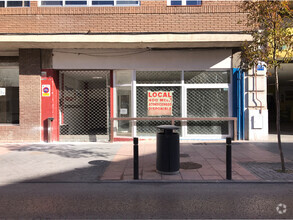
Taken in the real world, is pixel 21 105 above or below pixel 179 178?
above

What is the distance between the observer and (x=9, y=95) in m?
10.9

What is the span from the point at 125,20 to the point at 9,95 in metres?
6.02

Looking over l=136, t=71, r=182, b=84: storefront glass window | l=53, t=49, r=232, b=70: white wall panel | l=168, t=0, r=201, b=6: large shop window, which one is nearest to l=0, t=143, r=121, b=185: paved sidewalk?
l=136, t=71, r=182, b=84: storefront glass window

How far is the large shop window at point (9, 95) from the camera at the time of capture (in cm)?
1058

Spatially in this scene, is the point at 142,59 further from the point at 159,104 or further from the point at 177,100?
the point at 177,100

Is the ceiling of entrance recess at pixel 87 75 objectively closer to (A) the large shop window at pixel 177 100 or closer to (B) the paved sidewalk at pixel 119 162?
(A) the large shop window at pixel 177 100

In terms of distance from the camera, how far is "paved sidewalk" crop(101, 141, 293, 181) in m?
5.47

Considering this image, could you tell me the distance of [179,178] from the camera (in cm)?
536

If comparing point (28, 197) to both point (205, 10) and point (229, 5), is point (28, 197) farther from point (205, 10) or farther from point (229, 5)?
point (229, 5)

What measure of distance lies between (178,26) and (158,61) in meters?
1.56

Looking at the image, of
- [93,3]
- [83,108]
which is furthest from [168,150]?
[93,3]

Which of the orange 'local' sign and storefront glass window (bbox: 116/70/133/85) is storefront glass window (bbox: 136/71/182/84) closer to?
storefront glass window (bbox: 116/70/133/85)

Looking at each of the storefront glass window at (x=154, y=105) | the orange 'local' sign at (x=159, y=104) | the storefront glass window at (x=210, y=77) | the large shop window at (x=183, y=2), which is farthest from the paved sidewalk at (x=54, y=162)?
the large shop window at (x=183, y=2)

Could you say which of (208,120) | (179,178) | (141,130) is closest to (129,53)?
(141,130)
